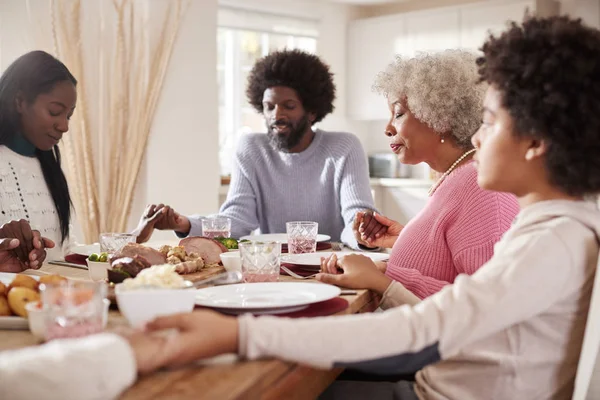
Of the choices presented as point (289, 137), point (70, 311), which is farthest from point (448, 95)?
point (289, 137)

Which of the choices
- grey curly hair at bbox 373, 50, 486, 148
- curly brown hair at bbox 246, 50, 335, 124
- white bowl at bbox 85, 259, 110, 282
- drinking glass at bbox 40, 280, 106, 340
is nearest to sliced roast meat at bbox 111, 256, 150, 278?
white bowl at bbox 85, 259, 110, 282

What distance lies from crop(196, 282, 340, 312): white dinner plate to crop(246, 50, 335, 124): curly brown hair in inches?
76.5

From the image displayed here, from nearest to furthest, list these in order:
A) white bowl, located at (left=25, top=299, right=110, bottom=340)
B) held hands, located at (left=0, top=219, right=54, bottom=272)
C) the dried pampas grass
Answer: white bowl, located at (left=25, top=299, right=110, bottom=340)
held hands, located at (left=0, top=219, right=54, bottom=272)
the dried pampas grass

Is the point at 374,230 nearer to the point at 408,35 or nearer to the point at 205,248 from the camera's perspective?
the point at 205,248

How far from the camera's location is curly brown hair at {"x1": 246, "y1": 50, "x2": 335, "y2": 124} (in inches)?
126

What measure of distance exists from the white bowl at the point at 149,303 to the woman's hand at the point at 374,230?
1.11 metres

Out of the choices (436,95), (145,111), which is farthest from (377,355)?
(145,111)

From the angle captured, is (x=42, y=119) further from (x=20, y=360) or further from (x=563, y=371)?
(x=563, y=371)

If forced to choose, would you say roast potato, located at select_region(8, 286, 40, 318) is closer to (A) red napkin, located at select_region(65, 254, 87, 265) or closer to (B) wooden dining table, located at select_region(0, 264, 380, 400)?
(B) wooden dining table, located at select_region(0, 264, 380, 400)

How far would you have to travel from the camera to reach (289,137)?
3.04m

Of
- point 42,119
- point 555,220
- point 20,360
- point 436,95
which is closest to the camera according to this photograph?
point 20,360

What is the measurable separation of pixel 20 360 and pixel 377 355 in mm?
469

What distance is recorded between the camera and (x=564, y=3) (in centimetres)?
550

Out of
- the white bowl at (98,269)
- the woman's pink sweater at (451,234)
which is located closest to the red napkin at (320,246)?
the woman's pink sweater at (451,234)
